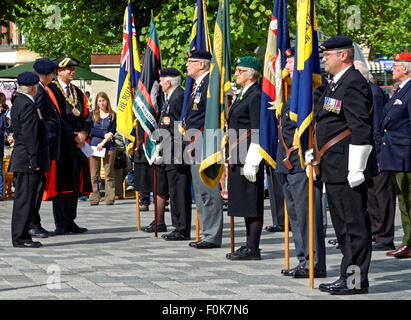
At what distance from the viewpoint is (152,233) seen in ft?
39.6

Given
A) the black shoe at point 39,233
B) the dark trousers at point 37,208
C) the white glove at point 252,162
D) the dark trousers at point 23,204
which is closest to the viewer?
the white glove at point 252,162

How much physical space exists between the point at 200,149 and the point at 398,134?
90.4 inches

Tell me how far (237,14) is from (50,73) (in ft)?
29.0

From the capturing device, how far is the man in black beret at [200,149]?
10406mm

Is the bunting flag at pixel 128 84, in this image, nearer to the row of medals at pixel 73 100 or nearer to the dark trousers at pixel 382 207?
the row of medals at pixel 73 100

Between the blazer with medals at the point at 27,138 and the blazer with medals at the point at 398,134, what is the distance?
4.05 metres

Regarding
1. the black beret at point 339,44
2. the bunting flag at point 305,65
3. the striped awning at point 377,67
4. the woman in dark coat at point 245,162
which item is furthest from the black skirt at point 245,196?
the striped awning at point 377,67

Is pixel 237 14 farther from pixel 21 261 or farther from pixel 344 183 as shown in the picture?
pixel 344 183

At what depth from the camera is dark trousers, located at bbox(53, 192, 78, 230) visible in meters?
12.0

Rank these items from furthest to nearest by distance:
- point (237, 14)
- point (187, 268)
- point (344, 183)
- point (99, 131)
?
point (237, 14), point (99, 131), point (187, 268), point (344, 183)

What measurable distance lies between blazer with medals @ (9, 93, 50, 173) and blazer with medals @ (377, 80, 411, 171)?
159 inches

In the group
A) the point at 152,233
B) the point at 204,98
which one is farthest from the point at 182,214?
the point at 204,98

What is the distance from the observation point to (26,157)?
10656 mm

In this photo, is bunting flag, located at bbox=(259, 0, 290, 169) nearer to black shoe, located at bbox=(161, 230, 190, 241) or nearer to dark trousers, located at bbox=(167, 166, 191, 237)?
dark trousers, located at bbox=(167, 166, 191, 237)
